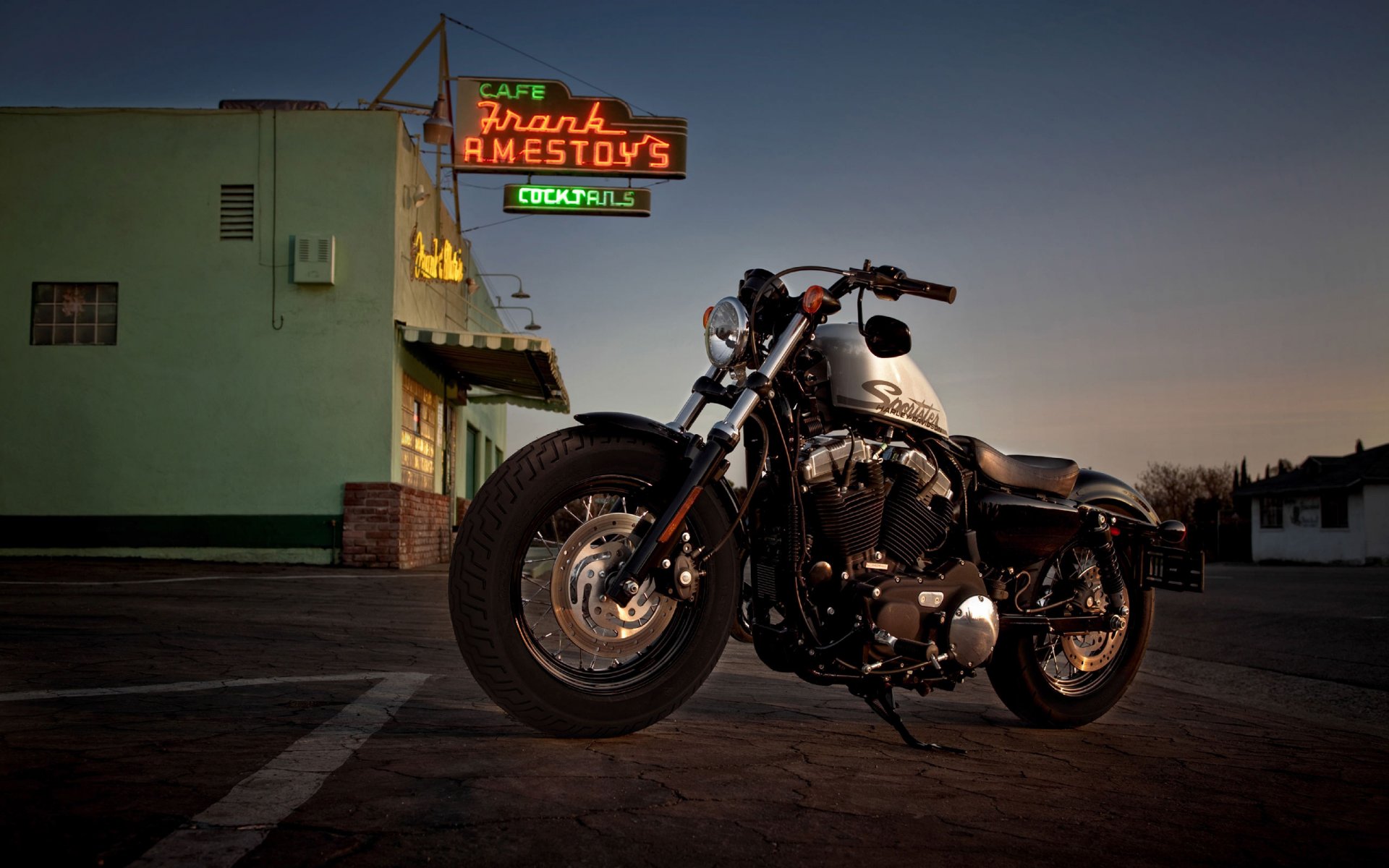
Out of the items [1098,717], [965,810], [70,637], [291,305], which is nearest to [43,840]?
[965,810]

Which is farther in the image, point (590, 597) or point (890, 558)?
point (890, 558)

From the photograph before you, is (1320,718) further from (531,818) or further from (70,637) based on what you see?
(70,637)

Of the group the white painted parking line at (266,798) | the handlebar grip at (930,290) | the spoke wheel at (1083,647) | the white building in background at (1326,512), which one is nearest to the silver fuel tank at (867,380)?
the handlebar grip at (930,290)

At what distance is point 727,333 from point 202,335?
14.4 metres

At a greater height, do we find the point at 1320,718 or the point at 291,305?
the point at 291,305

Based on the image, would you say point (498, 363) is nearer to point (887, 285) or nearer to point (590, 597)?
point (887, 285)

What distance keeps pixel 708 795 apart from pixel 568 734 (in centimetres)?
63

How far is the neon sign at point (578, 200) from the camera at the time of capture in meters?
17.8

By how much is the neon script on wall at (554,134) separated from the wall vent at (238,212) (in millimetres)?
3332

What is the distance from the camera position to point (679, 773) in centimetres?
284

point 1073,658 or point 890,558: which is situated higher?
point 890,558

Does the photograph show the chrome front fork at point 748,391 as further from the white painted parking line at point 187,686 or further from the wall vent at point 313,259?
the wall vent at point 313,259

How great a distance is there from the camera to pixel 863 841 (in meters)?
2.31

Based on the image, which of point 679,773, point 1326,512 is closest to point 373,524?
point 679,773
